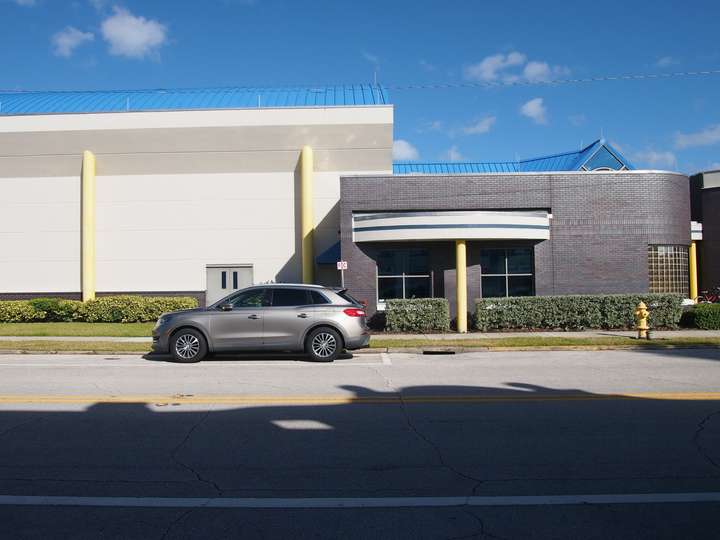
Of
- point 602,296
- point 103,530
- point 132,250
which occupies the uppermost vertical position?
point 132,250

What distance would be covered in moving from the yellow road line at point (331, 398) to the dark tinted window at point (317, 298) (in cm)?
425

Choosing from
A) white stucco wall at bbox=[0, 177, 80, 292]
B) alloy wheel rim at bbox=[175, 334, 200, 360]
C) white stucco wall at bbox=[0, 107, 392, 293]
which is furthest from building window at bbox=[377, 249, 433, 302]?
white stucco wall at bbox=[0, 177, 80, 292]

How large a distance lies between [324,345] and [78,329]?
10469 millimetres

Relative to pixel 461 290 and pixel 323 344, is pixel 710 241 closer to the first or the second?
pixel 461 290

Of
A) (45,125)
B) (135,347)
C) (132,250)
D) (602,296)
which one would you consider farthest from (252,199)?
(602,296)

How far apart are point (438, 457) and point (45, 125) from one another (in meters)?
23.0

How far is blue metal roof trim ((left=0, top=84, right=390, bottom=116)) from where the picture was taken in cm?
2459

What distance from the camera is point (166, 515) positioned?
446cm

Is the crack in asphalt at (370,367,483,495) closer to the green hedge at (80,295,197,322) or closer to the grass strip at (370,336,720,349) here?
the grass strip at (370,336,720,349)

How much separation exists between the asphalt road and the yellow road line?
4cm

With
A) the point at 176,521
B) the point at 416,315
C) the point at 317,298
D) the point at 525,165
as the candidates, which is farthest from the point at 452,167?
the point at 176,521

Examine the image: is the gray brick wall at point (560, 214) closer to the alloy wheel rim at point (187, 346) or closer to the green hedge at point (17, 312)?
the alloy wheel rim at point (187, 346)

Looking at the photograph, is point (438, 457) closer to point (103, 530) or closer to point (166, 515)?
point (166, 515)

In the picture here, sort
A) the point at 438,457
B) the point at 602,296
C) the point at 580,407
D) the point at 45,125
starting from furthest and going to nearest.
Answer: the point at 45,125 → the point at 602,296 → the point at 580,407 → the point at 438,457
